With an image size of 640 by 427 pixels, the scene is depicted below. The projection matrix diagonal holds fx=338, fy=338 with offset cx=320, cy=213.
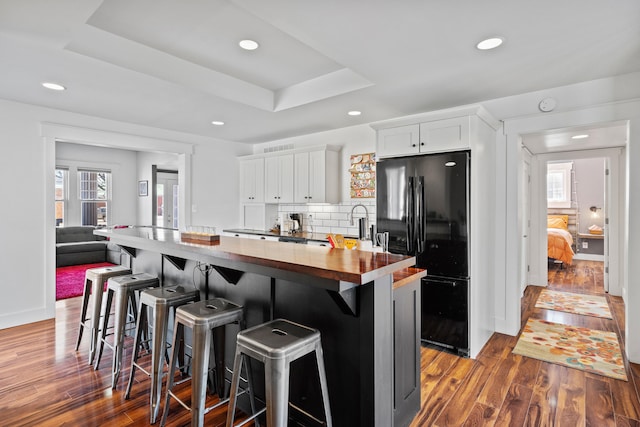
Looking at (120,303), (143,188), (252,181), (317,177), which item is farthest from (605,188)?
(143,188)

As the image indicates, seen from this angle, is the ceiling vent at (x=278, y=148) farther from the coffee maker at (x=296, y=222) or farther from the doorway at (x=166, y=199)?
the doorway at (x=166, y=199)

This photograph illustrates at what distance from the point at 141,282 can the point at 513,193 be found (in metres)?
3.64

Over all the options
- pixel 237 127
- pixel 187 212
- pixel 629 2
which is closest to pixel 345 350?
pixel 629 2

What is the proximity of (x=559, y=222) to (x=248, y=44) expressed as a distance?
8.78 metres

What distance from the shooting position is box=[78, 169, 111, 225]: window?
801cm

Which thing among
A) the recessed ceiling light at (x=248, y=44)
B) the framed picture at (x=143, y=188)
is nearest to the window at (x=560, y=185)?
the recessed ceiling light at (x=248, y=44)

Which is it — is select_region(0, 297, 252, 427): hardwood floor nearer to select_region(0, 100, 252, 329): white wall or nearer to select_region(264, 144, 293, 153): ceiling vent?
select_region(0, 100, 252, 329): white wall

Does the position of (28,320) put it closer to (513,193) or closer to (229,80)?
(229,80)

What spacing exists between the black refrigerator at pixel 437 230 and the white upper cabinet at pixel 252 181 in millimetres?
2732

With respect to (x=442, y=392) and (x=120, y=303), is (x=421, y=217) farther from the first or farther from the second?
(x=120, y=303)

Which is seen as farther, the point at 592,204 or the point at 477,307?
the point at 592,204

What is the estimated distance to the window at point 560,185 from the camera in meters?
8.83

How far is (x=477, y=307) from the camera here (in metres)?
3.13

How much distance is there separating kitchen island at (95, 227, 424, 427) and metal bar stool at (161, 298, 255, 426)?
219 mm
